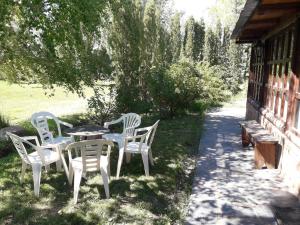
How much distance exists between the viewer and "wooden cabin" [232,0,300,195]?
434cm

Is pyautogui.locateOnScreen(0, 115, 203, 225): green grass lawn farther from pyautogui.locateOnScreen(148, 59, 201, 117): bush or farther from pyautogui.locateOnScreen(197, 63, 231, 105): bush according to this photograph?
pyautogui.locateOnScreen(197, 63, 231, 105): bush

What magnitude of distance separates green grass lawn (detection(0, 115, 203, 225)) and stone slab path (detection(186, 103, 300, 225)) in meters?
0.22

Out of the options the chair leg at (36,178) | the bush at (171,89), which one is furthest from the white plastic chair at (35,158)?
the bush at (171,89)

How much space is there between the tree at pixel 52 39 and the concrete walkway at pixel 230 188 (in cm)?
385

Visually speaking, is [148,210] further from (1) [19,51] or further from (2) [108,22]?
(2) [108,22]

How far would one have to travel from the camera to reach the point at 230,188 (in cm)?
467

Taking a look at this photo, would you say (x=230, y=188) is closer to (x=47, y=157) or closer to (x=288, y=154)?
(x=288, y=154)

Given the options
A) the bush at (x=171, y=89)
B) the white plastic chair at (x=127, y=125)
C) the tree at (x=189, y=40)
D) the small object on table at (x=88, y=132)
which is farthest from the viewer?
the tree at (x=189, y=40)

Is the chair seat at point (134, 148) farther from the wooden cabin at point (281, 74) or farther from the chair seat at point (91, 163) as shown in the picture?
the wooden cabin at point (281, 74)

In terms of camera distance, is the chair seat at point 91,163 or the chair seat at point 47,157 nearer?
the chair seat at point 91,163

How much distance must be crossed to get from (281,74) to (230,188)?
101 inches

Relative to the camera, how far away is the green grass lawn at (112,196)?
12.6ft

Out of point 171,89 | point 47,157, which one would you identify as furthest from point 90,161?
point 171,89

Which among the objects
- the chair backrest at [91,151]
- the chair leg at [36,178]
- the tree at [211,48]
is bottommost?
the chair leg at [36,178]
